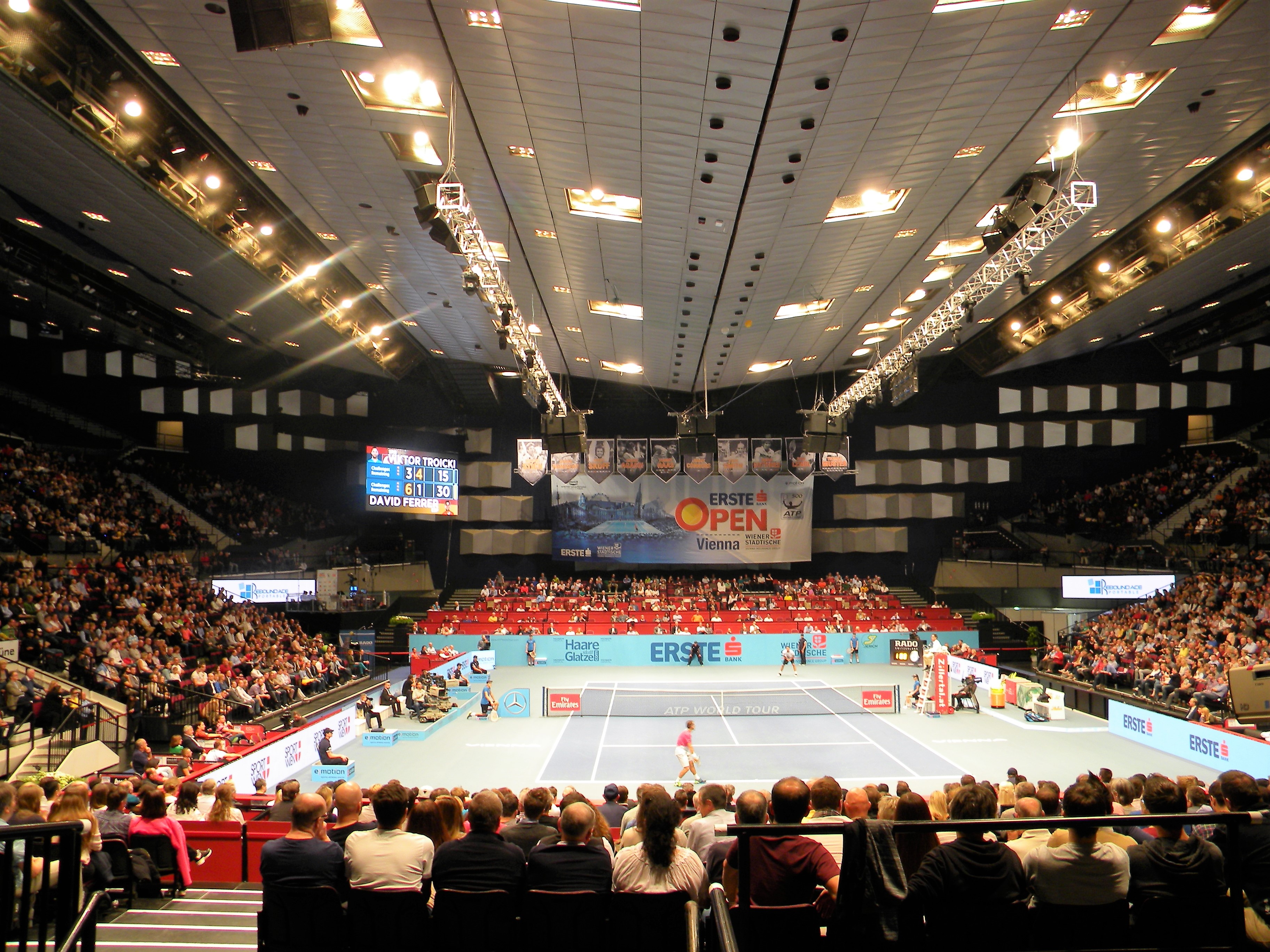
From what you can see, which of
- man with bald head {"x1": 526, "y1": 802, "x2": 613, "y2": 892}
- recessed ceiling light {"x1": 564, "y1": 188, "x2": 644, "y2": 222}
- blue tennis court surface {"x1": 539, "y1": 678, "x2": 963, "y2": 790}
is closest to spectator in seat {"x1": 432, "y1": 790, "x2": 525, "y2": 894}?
man with bald head {"x1": 526, "y1": 802, "x2": 613, "y2": 892}

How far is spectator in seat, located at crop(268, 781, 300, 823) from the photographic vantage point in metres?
8.27

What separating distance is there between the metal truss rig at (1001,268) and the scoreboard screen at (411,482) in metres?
16.1

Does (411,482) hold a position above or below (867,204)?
below

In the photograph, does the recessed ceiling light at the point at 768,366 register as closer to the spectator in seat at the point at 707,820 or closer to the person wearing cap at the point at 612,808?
the person wearing cap at the point at 612,808

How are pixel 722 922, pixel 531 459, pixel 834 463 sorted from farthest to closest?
pixel 834 463 < pixel 531 459 < pixel 722 922

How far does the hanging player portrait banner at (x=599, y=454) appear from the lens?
3469cm

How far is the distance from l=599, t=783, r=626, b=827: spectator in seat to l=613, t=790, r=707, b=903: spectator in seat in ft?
14.1

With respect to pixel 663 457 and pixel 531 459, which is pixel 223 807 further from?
pixel 663 457

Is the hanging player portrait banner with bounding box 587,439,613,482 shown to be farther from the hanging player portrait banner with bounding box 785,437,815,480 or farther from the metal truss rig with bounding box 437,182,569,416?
the metal truss rig with bounding box 437,182,569,416

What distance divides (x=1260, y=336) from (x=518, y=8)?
2990cm

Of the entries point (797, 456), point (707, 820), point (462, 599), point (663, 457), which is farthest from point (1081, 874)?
point (462, 599)

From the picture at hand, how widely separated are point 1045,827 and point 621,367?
26772 mm

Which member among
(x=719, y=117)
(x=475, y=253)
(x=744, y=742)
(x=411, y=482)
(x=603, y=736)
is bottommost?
(x=603, y=736)

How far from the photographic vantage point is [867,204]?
14.3m
